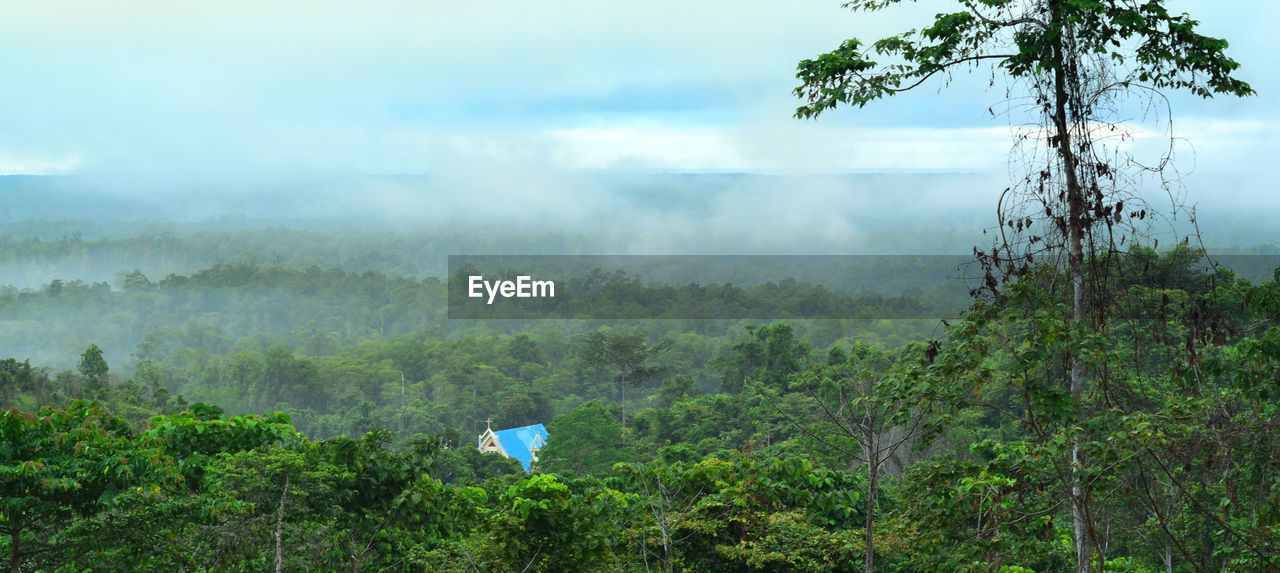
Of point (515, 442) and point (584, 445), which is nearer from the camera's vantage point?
point (584, 445)

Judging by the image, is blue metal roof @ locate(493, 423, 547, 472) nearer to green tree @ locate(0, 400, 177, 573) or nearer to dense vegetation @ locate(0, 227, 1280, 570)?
dense vegetation @ locate(0, 227, 1280, 570)

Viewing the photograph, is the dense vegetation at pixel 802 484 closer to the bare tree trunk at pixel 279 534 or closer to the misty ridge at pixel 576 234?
the bare tree trunk at pixel 279 534

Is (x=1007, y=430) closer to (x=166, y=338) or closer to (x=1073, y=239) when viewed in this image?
(x=1073, y=239)

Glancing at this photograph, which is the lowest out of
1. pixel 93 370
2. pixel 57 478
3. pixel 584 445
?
pixel 584 445

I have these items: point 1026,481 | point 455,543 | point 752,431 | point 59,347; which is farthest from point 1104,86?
point 59,347

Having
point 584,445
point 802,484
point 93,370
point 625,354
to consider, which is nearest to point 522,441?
point 625,354

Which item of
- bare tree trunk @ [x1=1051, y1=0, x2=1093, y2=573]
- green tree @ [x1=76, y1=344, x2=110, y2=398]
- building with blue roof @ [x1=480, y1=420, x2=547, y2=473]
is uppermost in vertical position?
bare tree trunk @ [x1=1051, y1=0, x2=1093, y2=573]

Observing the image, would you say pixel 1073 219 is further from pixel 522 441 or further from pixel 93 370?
pixel 522 441

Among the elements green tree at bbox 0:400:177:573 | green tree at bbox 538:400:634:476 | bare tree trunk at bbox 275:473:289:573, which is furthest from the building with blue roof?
green tree at bbox 0:400:177:573

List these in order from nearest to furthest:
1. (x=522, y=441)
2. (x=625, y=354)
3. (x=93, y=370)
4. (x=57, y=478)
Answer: (x=57, y=478)
(x=93, y=370)
(x=522, y=441)
(x=625, y=354)
